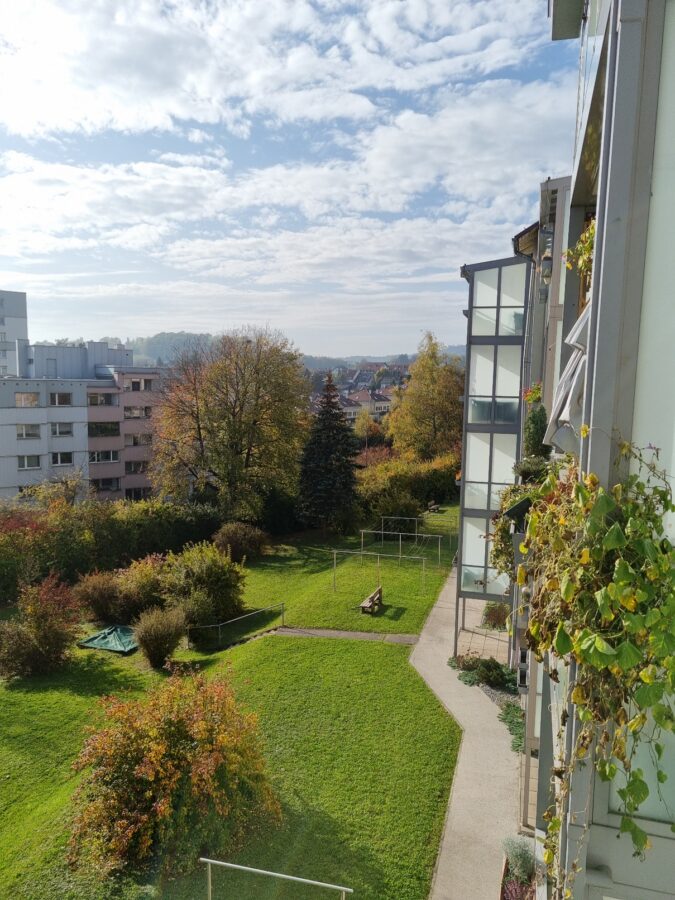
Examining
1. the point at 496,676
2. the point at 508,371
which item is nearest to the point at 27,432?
the point at 508,371

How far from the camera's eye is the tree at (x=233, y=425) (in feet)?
93.8

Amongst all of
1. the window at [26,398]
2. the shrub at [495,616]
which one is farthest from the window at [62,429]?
the shrub at [495,616]

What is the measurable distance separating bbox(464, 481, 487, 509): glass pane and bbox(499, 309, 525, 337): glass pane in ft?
11.1

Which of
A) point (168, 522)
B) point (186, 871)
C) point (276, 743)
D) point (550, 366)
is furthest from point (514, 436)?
point (168, 522)

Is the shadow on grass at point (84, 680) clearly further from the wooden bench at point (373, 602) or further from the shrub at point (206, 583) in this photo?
the wooden bench at point (373, 602)

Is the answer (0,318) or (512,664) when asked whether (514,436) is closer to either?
(512,664)

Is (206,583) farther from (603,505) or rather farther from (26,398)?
(26,398)

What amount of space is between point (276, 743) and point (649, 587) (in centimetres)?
977

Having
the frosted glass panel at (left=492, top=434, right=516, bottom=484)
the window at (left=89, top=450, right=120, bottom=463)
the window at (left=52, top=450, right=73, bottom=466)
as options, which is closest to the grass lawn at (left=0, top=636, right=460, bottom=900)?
the frosted glass panel at (left=492, top=434, right=516, bottom=484)

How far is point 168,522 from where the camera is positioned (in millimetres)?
24672

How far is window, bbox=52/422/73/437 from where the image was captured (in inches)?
1511

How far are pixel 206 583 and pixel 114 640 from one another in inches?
109

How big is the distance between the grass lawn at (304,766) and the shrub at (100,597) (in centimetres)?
237

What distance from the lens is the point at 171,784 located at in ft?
25.2
